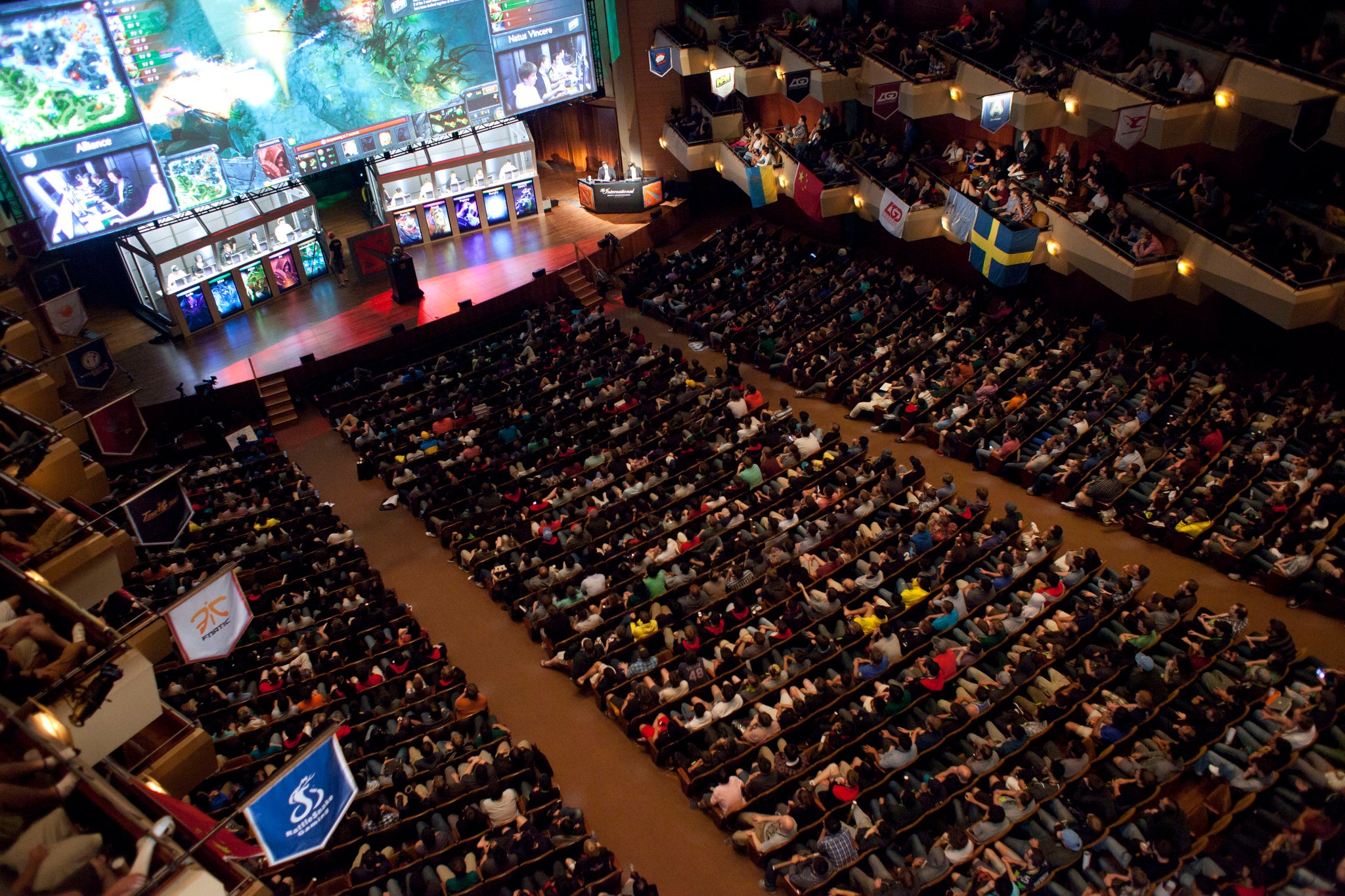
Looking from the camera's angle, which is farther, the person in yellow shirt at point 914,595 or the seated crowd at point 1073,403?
the seated crowd at point 1073,403

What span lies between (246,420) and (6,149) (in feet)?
22.0

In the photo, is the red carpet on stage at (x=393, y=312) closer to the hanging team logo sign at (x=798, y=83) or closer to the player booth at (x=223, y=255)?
the player booth at (x=223, y=255)

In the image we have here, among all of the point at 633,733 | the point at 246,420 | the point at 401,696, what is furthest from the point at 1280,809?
the point at 246,420

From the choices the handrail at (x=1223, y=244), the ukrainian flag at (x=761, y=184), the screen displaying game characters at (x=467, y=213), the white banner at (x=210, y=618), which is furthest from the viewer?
the screen displaying game characters at (x=467, y=213)

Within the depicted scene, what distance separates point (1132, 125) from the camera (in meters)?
15.3

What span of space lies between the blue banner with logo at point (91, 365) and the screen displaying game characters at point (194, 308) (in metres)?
2.79

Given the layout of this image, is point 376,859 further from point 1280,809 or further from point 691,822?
point 1280,809

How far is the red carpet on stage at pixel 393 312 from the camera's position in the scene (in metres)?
21.5

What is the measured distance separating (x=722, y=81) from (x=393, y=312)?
10.4 metres

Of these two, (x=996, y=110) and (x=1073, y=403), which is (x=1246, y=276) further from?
(x=996, y=110)

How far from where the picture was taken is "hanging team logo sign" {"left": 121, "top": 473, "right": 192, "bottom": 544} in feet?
34.0

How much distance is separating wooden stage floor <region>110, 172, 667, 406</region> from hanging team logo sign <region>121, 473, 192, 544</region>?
10.5 m

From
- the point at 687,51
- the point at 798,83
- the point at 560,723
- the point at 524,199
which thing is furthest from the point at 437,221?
the point at 560,723

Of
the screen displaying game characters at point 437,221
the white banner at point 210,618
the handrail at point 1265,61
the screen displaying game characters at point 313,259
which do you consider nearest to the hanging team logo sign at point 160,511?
the white banner at point 210,618
